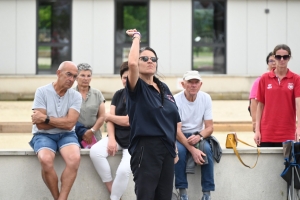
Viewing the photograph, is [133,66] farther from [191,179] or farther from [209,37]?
[209,37]

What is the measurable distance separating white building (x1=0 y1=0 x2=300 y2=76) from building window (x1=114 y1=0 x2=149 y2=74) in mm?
32

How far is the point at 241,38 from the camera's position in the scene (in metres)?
22.3

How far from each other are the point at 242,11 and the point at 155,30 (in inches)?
114

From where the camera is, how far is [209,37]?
2283 centimetres

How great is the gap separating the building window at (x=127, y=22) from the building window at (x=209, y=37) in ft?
5.26

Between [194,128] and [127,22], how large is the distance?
48.8ft

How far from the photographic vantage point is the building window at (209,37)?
22.5 metres

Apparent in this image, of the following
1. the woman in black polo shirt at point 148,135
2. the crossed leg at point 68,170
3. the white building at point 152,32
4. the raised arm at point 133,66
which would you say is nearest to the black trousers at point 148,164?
the woman in black polo shirt at point 148,135

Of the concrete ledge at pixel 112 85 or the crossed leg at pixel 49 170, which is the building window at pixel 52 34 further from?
the crossed leg at pixel 49 170

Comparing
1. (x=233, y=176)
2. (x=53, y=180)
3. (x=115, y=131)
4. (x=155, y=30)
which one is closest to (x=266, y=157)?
(x=233, y=176)

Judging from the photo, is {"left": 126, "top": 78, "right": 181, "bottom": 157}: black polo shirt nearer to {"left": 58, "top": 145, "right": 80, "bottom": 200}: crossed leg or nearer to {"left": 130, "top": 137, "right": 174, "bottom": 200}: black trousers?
{"left": 130, "top": 137, "right": 174, "bottom": 200}: black trousers

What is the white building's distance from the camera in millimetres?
21562

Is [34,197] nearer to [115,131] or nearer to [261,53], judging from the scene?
[115,131]

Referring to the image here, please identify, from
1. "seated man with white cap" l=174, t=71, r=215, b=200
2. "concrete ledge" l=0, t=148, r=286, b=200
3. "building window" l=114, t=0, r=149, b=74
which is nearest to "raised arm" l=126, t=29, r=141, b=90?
"seated man with white cap" l=174, t=71, r=215, b=200
